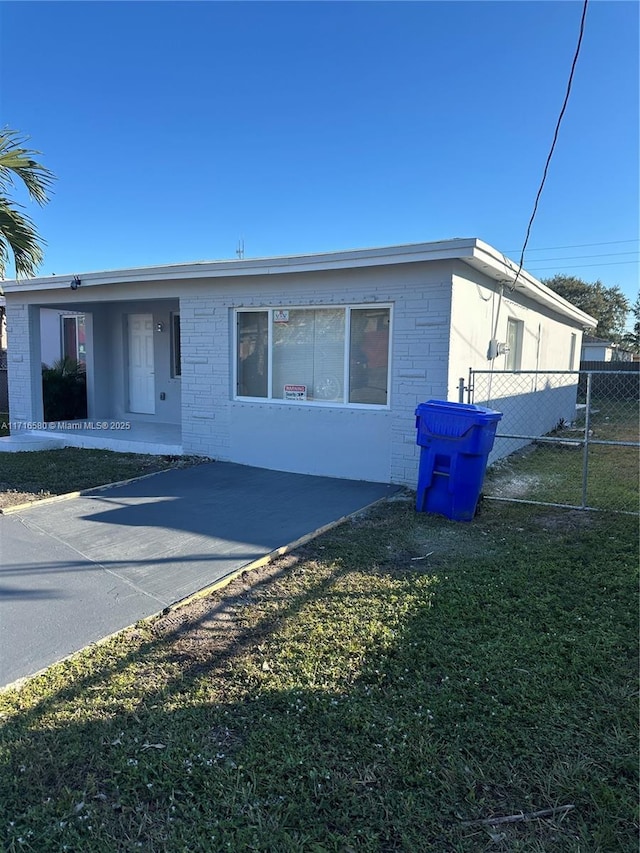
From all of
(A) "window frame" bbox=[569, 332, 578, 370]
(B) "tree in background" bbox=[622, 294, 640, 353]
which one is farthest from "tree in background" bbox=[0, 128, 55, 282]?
(B) "tree in background" bbox=[622, 294, 640, 353]

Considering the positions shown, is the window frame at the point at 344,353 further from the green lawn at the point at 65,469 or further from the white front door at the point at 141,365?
the white front door at the point at 141,365

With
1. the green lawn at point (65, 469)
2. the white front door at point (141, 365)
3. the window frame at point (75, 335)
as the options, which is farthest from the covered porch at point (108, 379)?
the window frame at point (75, 335)

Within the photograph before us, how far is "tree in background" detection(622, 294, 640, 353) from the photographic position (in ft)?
143

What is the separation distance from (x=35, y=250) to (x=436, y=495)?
22.0 ft

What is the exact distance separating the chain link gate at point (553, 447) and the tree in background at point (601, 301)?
32925 mm

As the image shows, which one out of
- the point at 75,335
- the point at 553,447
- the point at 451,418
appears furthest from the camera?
the point at 75,335

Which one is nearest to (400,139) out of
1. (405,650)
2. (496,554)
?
(496,554)

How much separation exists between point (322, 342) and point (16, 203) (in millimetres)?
4637

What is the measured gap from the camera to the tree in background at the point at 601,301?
152 ft

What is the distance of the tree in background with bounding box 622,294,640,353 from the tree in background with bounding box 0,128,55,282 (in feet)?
151

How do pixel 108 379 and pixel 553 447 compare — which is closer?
pixel 553 447

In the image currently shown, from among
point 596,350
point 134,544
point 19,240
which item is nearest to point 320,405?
point 134,544

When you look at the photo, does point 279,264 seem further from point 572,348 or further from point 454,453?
point 572,348

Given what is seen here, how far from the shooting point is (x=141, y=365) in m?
12.9
